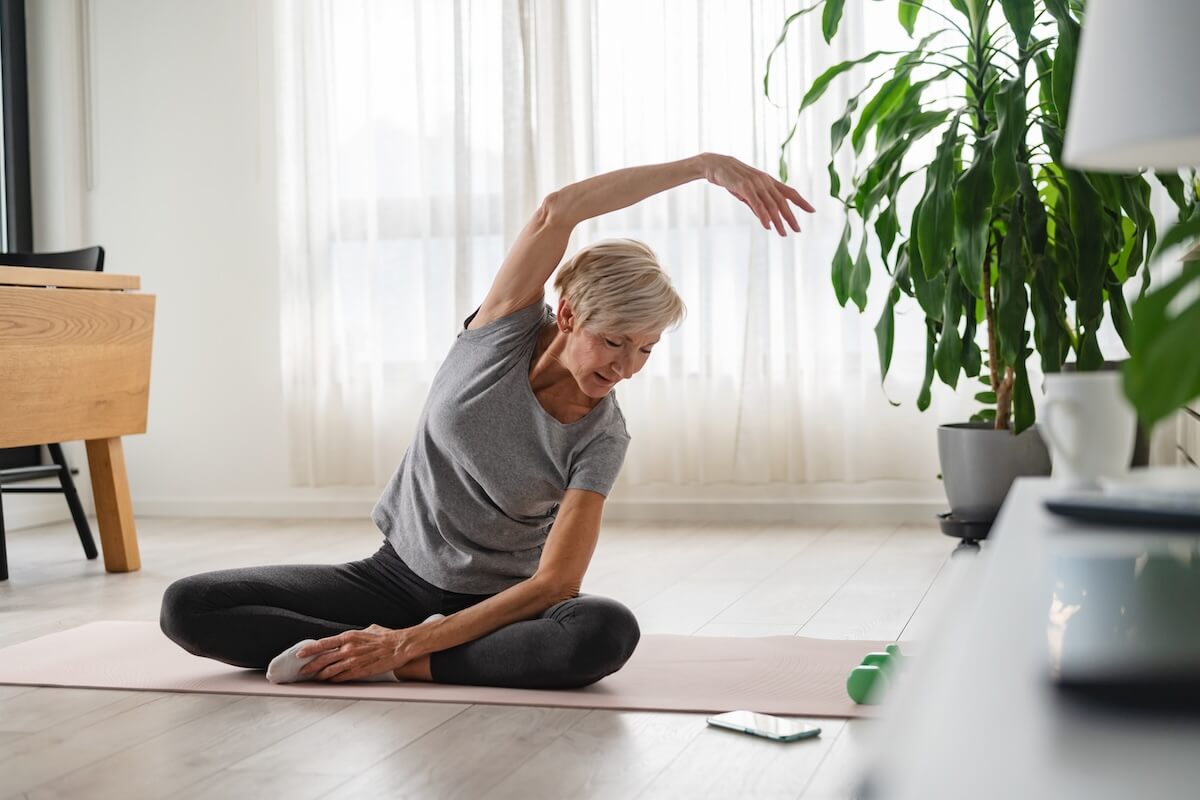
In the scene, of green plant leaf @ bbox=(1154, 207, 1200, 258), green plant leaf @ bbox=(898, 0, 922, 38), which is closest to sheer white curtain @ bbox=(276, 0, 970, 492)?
green plant leaf @ bbox=(898, 0, 922, 38)

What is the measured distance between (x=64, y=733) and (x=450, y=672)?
0.56 meters

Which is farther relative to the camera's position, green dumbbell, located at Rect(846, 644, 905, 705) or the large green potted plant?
the large green potted plant

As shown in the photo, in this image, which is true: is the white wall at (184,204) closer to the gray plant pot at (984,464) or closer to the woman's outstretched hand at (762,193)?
the gray plant pot at (984,464)

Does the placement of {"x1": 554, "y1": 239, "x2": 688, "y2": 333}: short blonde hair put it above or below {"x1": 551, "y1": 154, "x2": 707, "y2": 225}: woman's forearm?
below

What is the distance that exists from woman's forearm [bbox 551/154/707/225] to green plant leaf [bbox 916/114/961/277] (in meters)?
1.11

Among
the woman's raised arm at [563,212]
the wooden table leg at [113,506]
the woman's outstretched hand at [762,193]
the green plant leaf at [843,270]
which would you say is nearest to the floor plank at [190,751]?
the woman's raised arm at [563,212]

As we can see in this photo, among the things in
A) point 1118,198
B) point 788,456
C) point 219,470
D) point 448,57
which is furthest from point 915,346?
point 219,470

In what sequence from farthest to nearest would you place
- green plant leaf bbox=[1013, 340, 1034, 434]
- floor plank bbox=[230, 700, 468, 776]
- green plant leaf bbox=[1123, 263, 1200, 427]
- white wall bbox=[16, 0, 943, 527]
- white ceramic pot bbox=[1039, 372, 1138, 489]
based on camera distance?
white wall bbox=[16, 0, 943, 527], green plant leaf bbox=[1013, 340, 1034, 434], floor plank bbox=[230, 700, 468, 776], white ceramic pot bbox=[1039, 372, 1138, 489], green plant leaf bbox=[1123, 263, 1200, 427]

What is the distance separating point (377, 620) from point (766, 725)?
0.74m

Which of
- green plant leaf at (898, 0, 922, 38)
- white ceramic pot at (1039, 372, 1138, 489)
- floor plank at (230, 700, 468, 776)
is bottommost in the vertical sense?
floor plank at (230, 700, 468, 776)

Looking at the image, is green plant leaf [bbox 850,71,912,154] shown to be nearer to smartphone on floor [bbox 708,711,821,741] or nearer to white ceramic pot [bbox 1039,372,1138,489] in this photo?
smartphone on floor [bbox 708,711,821,741]

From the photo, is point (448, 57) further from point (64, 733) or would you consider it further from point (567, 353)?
point (64, 733)

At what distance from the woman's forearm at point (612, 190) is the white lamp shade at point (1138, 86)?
1.28m

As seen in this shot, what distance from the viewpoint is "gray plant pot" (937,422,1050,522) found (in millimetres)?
3205
